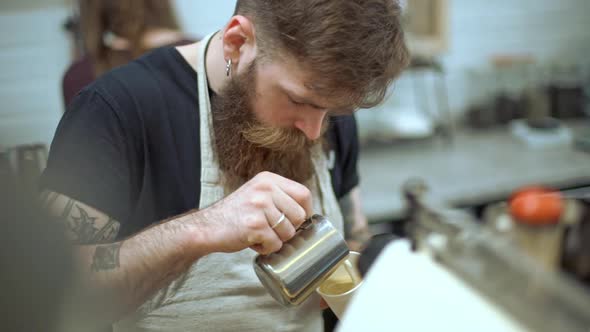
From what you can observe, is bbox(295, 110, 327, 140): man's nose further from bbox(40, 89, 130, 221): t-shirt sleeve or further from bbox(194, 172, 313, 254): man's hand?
bbox(40, 89, 130, 221): t-shirt sleeve

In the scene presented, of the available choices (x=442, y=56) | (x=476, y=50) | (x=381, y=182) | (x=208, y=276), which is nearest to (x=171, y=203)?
(x=208, y=276)

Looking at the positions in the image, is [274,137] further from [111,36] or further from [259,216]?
[111,36]

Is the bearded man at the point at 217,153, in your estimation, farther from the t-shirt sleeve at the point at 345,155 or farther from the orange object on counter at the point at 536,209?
the orange object on counter at the point at 536,209

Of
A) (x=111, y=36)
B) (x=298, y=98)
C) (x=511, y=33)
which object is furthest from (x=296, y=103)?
(x=511, y=33)

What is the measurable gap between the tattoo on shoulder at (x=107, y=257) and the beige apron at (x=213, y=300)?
0.33 ft

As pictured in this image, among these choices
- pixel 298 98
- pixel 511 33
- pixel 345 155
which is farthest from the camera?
pixel 511 33

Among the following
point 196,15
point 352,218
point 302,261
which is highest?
point 196,15

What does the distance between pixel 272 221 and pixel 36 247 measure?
11.5 inches

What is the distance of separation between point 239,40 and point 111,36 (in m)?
0.44

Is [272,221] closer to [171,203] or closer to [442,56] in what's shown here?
[171,203]

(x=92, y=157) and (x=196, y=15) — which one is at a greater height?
(x=196, y=15)

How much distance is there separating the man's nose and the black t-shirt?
155mm

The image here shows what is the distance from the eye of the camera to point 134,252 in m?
0.62

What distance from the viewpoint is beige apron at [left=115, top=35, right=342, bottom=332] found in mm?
696
